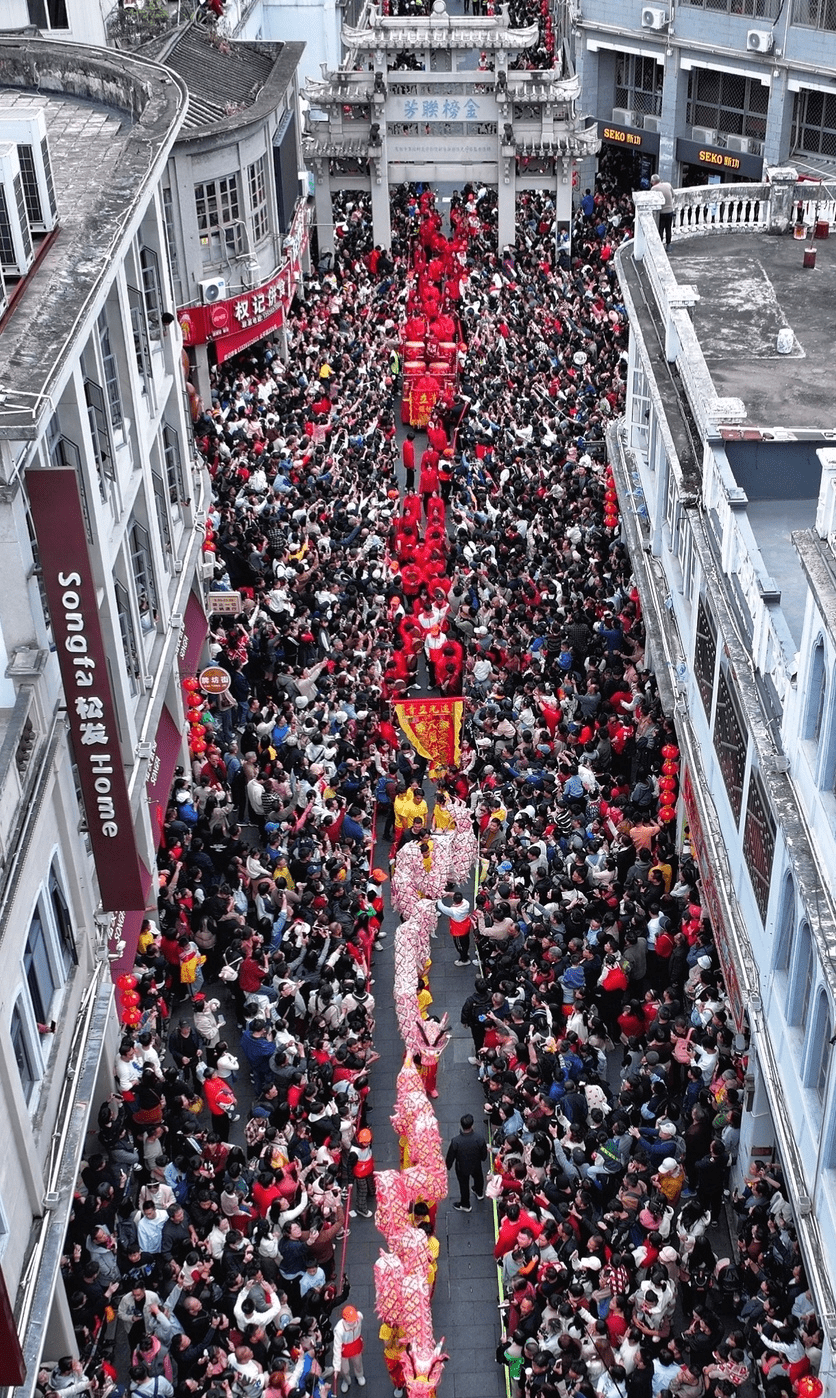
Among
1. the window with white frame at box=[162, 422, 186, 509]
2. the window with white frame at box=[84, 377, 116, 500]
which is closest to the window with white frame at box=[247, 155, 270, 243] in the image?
the window with white frame at box=[162, 422, 186, 509]

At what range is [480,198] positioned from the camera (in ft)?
190

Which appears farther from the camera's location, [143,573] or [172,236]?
[172,236]

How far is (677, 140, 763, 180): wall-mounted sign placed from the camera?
56781 mm

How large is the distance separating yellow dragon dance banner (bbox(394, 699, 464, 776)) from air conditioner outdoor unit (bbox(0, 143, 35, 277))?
355 inches

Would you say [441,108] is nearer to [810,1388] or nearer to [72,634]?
[72,634]

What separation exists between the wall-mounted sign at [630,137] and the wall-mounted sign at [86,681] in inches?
1823

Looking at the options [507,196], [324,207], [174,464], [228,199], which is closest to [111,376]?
[174,464]

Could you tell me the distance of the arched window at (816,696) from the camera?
16.5 m

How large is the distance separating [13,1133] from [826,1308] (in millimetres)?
7725

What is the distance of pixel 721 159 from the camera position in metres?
57.5

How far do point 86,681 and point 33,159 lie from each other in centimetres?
799

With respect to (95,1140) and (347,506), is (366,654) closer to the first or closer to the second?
(347,506)

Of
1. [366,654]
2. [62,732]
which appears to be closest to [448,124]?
[366,654]

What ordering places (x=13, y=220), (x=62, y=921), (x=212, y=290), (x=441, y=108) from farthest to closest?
(x=441, y=108), (x=212, y=290), (x=13, y=220), (x=62, y=921)
